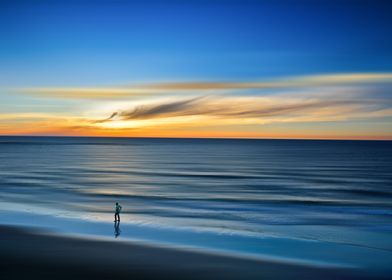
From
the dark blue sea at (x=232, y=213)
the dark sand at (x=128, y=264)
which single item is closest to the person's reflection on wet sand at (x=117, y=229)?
the dark blue sea at (x=232, y=213)

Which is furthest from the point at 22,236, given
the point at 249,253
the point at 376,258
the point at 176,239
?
the point at 376,258

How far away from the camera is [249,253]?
21.8 metres

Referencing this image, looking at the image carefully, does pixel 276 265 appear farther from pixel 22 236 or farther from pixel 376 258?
pixel 22 236

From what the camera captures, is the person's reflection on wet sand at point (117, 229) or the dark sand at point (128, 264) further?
the person's reflection on wet sand at point (117, 229)

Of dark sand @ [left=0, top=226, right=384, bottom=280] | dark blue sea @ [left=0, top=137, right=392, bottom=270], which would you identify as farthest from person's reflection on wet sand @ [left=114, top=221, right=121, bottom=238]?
dark sand @ [left=0, top=226, right=384, bottom=280]

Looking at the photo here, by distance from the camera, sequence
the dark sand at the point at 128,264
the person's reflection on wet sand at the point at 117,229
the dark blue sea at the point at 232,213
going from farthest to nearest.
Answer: the person's reflection on wet sand at the point at 117,229 → the dark blue sea at the point at 232,213 → the dark sand at the point at 128,264

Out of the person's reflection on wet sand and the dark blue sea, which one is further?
the person's reflection on wet sand

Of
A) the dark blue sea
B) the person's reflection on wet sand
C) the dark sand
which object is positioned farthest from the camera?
the person's reflection on wet sand

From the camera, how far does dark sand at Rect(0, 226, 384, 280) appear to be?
57.7 ft

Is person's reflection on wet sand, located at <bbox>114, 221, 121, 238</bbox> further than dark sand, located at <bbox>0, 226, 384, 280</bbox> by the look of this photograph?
Yes

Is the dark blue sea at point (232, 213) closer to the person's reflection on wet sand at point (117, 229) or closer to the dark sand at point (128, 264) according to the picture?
the person's reflection on wet sand at point (117, 229)

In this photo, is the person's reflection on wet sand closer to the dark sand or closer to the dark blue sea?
the dark blue sea

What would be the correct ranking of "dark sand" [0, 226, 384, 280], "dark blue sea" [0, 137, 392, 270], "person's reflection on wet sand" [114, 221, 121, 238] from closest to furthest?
"dark sand" [0, 226, 384, 280]
"dark blue sea" [0, 137, 392, 270]
"person's reflection on wet sand" [114, 221, 121, 238]

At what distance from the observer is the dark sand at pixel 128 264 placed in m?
17.6
